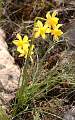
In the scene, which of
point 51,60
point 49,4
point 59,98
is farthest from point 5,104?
point 49,4

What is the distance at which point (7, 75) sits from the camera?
240 cm

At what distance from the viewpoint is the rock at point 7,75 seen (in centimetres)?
231

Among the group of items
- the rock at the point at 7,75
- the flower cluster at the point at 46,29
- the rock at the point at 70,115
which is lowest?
the rock at the point at 70,115

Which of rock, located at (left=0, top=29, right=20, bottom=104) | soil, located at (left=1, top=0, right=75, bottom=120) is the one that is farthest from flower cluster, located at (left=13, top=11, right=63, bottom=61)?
soil, located at (left=1, top=0, right=75, bottom=120)

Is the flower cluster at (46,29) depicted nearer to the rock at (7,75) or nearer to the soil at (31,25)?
the rock at (7,75)

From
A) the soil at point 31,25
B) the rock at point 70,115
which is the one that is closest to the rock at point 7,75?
the soil at point 31,25

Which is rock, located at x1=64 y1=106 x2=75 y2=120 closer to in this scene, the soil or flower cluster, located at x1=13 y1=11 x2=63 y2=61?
the soil

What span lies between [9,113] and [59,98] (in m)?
0.39

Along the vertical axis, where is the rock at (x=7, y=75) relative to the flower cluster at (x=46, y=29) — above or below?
below

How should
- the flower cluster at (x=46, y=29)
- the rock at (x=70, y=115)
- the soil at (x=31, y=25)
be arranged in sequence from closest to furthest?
the flower cluster at (x=46, y=29)
the rock at (x=70, y=115)
the soil at (x=31, y=25)

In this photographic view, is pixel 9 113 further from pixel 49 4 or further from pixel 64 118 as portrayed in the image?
pixel 49 4

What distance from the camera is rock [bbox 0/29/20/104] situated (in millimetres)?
2307

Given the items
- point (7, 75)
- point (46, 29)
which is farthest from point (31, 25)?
point (46, 29)

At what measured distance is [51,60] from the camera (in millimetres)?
2617
